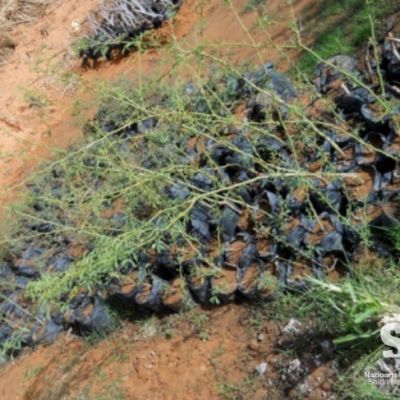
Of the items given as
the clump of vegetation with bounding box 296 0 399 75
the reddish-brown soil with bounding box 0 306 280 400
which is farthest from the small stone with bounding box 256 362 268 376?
the clump of vegetation with bounding box 296 0 399 75

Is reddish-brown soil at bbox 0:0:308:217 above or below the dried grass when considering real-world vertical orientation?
below

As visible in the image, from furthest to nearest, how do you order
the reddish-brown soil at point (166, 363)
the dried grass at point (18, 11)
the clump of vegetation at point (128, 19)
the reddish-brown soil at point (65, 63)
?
1. the dried grass at point (18, 11)
2. the clump of vegetation at point (128, 19)
3. the reddish-brown soil at point (65, 63)
4. the reddish-brown soil at point (166, 363)

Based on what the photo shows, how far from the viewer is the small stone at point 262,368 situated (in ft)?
10.4

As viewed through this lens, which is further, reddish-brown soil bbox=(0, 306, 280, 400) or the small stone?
reddish-brown soil bbox=(0, 306, 280, 400)

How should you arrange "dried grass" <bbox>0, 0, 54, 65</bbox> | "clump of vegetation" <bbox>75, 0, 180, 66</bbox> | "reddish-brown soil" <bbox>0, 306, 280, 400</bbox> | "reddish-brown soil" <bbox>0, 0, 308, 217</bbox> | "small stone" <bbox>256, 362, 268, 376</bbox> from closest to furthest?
"small stone" <bbox>256, 362, 268, 376</bbox> → "reddish-brown soil" <bbox>0, 306, 280, 400</bbox> → "reddish-brown soil" <bbox>0, 0, 308, 217</bbox> → "clump of vegetation" <bbox>75, 0, 180, 66</bbox> → "dried grass" <bbox>0, 0, 54, 65</bbox>

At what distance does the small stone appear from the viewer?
317 centimetres

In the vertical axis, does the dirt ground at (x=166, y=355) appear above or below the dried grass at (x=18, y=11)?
below

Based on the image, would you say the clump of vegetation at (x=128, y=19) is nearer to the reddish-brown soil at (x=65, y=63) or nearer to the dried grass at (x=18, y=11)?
the reddish-brown soil at (x=65, y=63)

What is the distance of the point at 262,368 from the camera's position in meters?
3.19

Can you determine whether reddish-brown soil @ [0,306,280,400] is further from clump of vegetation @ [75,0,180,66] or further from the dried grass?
the dried grass

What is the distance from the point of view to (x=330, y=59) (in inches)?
A: 174

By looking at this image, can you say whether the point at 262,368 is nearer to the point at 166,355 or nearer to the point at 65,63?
the point at 166,355

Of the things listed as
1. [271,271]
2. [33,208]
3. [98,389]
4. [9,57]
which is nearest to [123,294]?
[98,389]

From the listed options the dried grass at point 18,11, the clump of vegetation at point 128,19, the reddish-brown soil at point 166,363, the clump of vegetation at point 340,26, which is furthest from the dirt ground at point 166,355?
the dried grass at point 18,11
